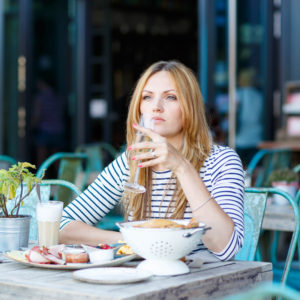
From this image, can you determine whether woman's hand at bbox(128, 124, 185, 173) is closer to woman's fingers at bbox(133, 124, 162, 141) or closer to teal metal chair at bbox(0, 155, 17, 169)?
woman's fingers at bbox(133, 124, 162, 141)

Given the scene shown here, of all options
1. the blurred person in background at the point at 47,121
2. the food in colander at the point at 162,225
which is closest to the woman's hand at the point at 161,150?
the food in colander at the point at 162,225

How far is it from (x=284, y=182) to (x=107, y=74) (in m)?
4.63

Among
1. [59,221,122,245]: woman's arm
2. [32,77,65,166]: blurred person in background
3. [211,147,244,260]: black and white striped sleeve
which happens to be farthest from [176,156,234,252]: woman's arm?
[32,77,65,166]: blurred person in background

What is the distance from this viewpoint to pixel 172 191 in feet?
7.07

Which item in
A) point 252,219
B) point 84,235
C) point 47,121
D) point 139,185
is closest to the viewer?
point 139,185

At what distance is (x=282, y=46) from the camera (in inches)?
273

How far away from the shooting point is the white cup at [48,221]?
1.81 m

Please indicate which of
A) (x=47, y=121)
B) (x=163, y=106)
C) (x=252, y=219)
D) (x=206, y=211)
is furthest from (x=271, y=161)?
(x=47, y=121)

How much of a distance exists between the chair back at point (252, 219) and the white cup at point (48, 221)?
702 mm

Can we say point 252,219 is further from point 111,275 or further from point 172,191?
point 111,275

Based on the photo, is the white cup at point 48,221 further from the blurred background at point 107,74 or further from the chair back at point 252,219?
the blurred background at point 107,74

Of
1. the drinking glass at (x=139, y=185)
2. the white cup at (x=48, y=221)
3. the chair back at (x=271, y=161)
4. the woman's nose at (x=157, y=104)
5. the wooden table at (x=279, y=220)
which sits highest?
the woman's nose at (x=157, y=104)

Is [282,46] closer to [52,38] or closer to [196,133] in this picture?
[52,38]

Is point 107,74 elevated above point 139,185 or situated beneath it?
elevated above
